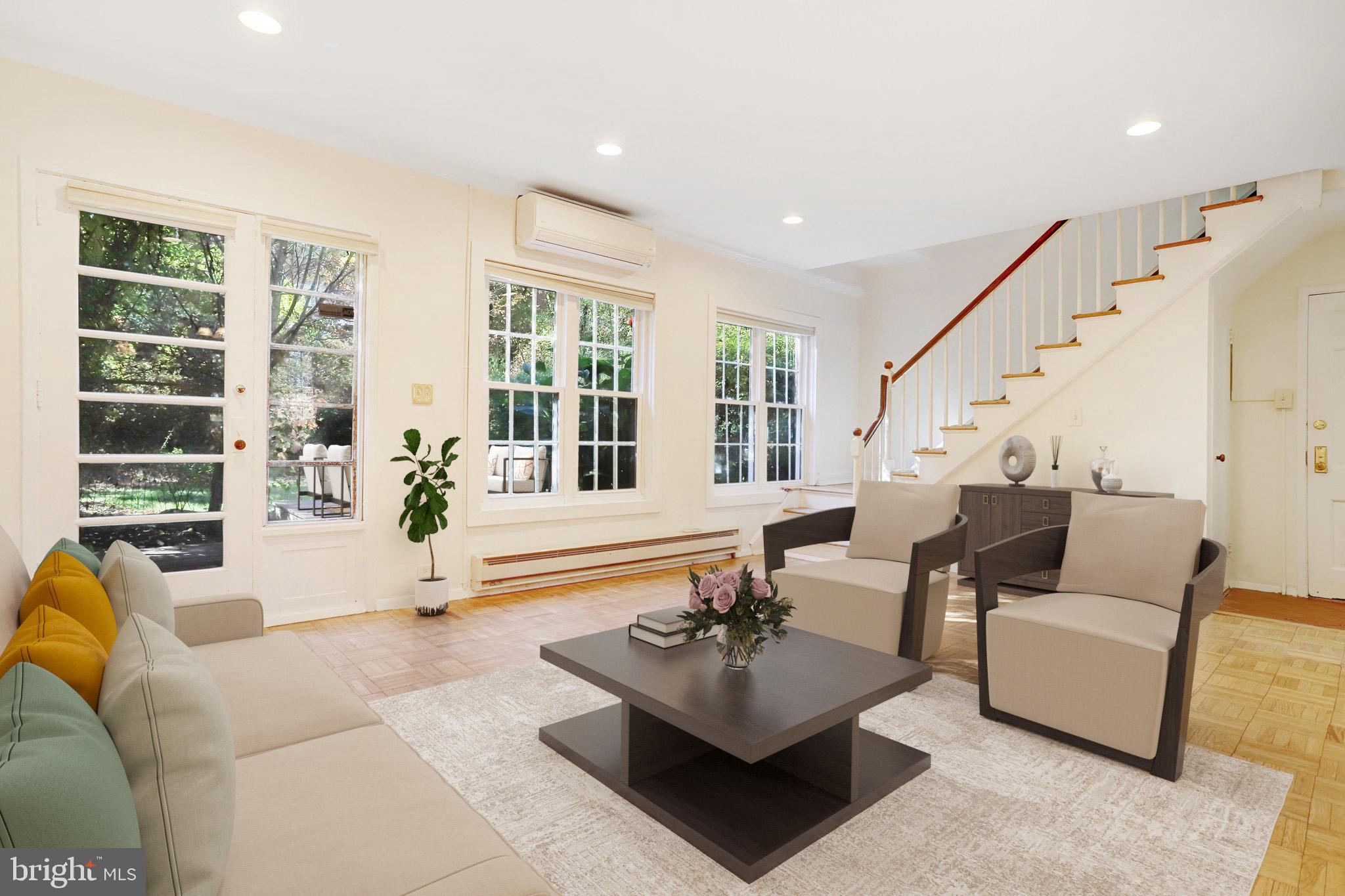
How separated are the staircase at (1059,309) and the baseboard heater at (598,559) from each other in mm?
1429

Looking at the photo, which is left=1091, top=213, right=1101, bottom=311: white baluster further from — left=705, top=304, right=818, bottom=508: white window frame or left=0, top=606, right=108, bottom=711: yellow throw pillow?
left=0, top=606, right=108, bottom=711: yellow throw pillow

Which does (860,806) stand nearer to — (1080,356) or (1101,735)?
(1101,735)

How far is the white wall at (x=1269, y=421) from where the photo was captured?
4.93 m

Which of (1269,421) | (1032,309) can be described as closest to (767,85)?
(1032,309)

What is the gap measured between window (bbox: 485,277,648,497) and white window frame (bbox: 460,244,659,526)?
12 mm

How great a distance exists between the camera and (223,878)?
104 cm

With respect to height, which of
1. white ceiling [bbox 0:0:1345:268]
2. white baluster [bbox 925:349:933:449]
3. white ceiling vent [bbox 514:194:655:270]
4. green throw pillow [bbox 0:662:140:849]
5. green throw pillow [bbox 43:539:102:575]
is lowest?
green throw pillow [bbox 0:662:140:849]

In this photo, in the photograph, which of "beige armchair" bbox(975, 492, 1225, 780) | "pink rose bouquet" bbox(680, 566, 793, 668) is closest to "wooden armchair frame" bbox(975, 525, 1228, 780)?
"beige armchair" bbox(975, 492, 1225, 780)

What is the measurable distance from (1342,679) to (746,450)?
4477mm

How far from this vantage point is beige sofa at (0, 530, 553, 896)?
1058 millimetres

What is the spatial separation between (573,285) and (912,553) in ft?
10.8

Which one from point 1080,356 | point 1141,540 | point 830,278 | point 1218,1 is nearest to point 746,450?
point 830,278

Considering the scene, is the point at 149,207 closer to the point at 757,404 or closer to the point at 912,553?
the point at 912,553

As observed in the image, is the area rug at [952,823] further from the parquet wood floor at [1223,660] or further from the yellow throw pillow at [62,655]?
the yellow throw pillow at [62,655]
